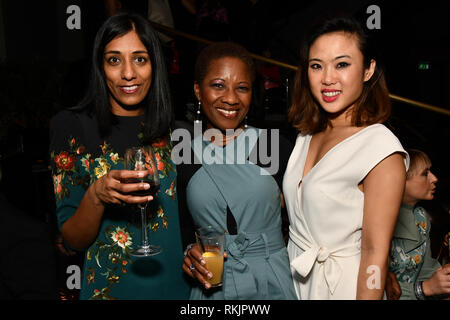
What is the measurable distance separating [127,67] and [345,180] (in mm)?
1006

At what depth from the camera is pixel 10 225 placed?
1.10m

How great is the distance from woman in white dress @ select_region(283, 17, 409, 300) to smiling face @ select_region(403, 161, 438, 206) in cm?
118

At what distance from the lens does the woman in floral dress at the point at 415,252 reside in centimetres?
225

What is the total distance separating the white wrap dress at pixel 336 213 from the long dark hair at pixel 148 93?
0.70 metres

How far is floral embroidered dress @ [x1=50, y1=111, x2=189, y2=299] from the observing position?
1.66 metres

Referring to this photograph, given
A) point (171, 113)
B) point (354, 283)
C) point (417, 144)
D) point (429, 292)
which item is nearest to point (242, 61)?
point (171, 113)

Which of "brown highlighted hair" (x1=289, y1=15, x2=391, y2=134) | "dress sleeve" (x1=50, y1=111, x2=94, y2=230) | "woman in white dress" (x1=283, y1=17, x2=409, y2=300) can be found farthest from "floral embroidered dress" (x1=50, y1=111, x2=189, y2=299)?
"brown highlighted hair" (x1=289, y1=15, x2=391, y2=134)

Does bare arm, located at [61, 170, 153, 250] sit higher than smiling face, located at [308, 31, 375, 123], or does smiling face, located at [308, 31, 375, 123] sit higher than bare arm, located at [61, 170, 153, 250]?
smiling face, located at [308, 31, 375, 123]

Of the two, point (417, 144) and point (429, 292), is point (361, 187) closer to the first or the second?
point (429, 292)

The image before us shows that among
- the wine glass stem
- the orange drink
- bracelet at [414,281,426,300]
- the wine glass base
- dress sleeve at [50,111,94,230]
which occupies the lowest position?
bracelet at [414,281,426,300]

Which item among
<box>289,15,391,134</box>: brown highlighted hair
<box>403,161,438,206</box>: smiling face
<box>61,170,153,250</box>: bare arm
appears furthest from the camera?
<box>403,161,438,206</box>: smiling face

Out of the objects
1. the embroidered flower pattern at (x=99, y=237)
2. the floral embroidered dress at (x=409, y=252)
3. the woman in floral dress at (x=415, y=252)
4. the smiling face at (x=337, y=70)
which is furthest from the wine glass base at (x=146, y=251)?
the floral embroidered dress at (x=409, y=252)

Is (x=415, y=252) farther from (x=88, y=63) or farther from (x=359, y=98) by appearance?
(x=88, y=63)

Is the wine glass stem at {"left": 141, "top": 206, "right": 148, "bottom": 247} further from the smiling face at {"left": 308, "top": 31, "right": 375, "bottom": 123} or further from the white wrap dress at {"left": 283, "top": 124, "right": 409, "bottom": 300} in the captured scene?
the smiling face at {"left": 308, "top": 31, "right": 375, "bottom": 123}
